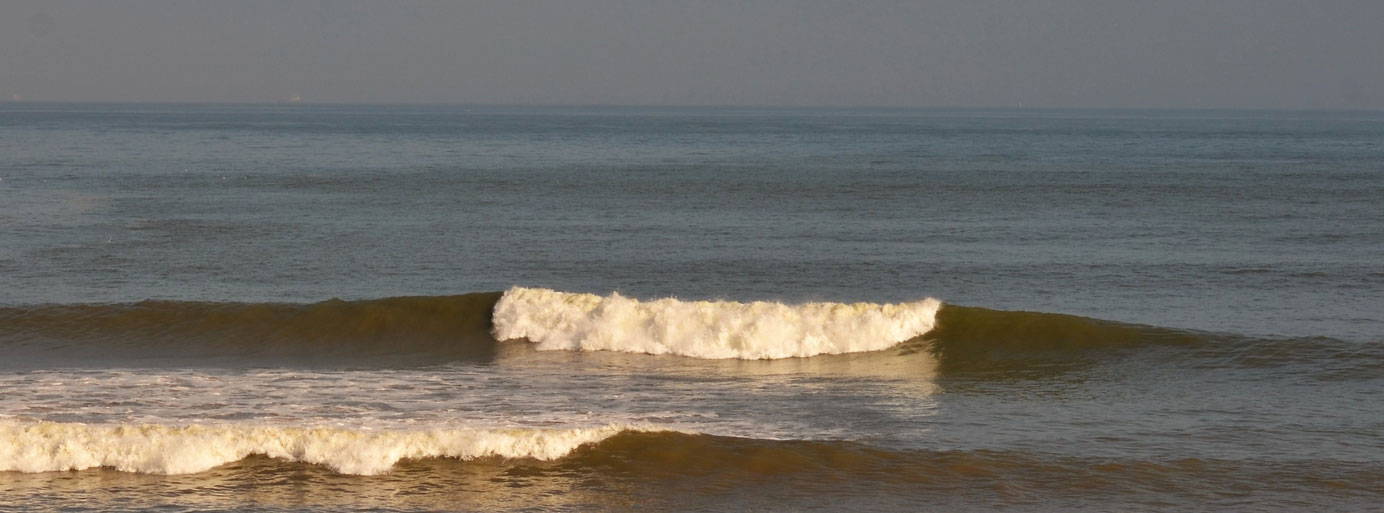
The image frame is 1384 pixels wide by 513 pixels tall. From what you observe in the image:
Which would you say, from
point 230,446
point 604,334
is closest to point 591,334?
point 604,334

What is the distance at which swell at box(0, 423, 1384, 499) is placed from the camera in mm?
12695

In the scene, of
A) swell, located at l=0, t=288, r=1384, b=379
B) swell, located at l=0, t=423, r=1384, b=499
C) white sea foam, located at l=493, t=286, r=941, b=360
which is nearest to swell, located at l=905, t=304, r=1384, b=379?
swell, located at l=0, t=288, r=1384, b=379

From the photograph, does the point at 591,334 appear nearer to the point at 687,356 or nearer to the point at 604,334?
the point at 604,334

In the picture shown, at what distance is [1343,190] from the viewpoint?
1951 inches

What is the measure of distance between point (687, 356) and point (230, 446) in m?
7.74

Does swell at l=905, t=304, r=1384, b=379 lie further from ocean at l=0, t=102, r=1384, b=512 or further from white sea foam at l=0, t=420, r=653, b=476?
white sea foam at l=0, t=420, r=653, b=476

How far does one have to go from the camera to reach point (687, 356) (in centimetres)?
1947

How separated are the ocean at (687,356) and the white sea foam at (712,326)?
6 cm

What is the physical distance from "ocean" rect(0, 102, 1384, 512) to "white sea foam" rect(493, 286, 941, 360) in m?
0.06

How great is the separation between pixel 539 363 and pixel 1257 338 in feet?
35.1

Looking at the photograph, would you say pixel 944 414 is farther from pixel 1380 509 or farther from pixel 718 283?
pixel 718 283

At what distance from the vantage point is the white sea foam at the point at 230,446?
42.5 feet

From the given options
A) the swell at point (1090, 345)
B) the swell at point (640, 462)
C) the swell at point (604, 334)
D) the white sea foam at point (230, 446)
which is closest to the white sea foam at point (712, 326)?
the swell at point (604, 334)

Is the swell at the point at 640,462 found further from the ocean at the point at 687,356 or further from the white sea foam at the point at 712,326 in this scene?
the white sea foam at the point at 712,326
